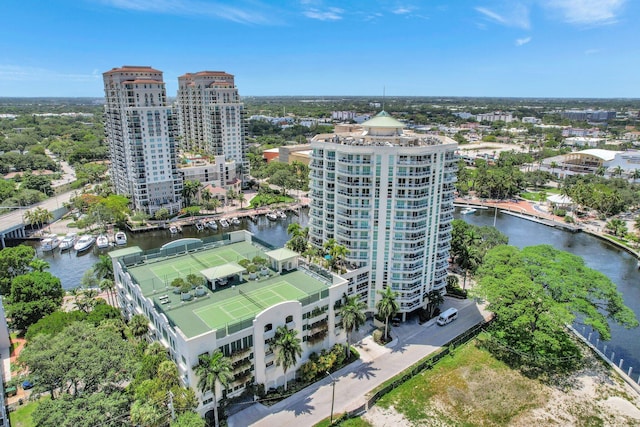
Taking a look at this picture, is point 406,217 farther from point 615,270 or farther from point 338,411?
point 615,270

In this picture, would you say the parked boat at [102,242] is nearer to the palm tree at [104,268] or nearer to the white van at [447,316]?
→ the palm tree at [104,268]

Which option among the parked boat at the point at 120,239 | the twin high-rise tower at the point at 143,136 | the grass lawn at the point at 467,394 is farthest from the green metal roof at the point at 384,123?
the parked boat at the point at 120,239

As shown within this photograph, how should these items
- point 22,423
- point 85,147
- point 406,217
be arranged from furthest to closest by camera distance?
point 85,147, point 406,217, point 22,423

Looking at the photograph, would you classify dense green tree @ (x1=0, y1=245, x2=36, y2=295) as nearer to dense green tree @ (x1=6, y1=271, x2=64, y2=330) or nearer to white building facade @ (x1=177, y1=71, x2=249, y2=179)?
dense green tree @ (x1=6, y1=271, x2=64, y2=330)

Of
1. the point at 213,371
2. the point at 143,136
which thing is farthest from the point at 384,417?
the point at 143,136

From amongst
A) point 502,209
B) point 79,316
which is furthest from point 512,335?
point 502,209

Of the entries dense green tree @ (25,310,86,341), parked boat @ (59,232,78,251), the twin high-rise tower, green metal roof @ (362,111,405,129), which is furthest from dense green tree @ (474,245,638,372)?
parked boat @ (59,232,78,251)
